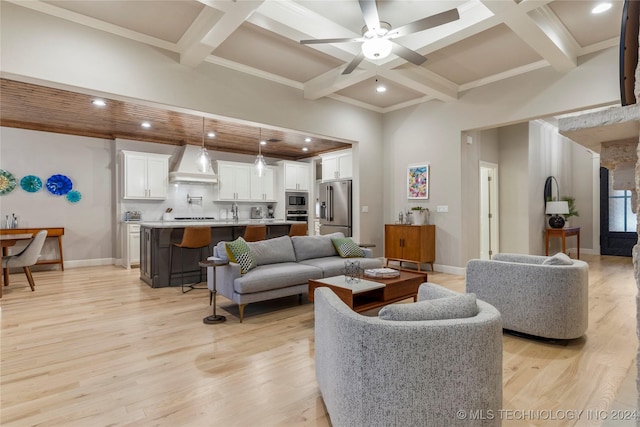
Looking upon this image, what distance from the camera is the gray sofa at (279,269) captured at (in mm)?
3477

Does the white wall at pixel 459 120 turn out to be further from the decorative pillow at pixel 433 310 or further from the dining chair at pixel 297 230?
the decorative pillow at pixel 433 310

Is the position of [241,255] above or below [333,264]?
above

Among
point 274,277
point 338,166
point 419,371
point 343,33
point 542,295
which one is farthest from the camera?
point 338,166

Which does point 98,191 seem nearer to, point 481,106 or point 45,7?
point 45,7

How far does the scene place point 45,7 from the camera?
3.30m

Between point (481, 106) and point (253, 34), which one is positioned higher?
point (253, 34)

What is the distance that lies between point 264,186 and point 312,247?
4.91 meters

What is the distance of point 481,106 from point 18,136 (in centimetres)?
838

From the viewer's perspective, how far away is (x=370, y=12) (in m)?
2.84

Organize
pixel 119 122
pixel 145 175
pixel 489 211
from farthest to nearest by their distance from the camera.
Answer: pixel 145 175, pixel 489 211, pixel 119 122

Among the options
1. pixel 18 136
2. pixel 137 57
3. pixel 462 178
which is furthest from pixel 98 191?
pixel 462 178

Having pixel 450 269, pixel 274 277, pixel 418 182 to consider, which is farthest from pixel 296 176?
pixel 274 277

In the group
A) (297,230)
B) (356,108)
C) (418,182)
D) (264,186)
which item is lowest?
(297,230)

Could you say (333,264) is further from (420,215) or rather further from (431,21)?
(431,21)
